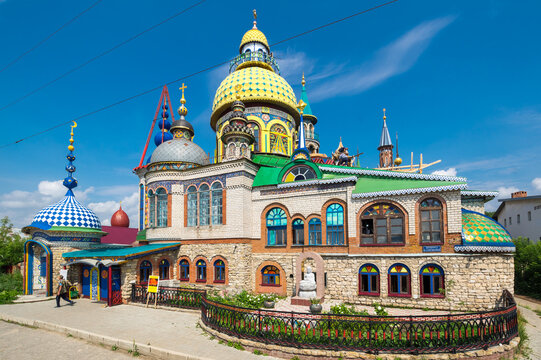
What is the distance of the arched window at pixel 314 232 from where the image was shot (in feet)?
53.5

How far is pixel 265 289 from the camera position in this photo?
56.5 feet

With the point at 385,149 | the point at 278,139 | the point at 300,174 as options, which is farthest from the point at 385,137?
the point at 300,174

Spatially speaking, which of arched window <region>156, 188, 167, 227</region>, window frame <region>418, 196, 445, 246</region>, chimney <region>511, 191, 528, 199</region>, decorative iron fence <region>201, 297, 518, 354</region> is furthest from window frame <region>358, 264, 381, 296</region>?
chimney <region>511, 191, 528, 199</region>

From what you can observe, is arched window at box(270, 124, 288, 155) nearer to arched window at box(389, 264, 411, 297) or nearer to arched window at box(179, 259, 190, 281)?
arched window at box(179, 259, 190, 281)

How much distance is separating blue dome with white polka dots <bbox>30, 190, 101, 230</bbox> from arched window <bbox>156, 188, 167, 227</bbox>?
530 centimetres

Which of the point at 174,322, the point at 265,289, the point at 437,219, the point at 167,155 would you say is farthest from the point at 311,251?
the point at 167,155

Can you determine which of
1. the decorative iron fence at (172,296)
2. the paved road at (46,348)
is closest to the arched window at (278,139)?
the decorative iron fence at (172,296)

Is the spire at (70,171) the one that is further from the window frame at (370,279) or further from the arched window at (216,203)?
the window frame at (370,279)

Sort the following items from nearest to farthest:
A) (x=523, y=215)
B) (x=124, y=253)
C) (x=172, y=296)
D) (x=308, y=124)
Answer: (x=172, y=296)
(x=124, y=253)
(x=523, y=215)
(x=308, y=124)

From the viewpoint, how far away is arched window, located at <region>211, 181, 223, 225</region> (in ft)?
60.5

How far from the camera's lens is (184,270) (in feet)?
62.6

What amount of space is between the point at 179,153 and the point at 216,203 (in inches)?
193

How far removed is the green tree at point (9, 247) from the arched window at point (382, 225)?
2729 cm

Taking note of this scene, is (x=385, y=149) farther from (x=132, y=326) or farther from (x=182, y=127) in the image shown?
(x=132, y=326)
